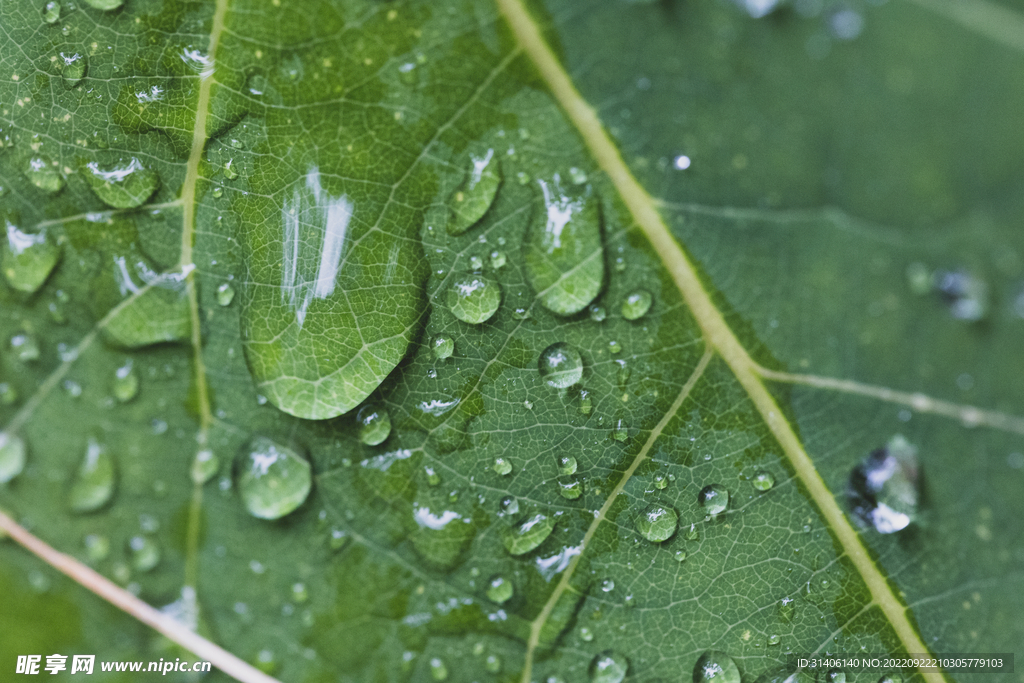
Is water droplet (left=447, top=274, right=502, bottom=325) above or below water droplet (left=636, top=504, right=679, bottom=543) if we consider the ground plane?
above

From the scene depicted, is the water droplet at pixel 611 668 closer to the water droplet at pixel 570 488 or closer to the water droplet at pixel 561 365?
the water droplet at pixel 570 488

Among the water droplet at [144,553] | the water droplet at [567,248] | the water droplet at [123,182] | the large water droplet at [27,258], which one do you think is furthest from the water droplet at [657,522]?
the large water droplet at [27,258]

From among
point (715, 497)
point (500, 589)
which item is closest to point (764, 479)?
point (715, 497)

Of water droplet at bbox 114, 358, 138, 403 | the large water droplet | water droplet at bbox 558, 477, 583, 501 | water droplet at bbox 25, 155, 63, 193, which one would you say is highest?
water droplet at bbox 25, 155, 63, 193

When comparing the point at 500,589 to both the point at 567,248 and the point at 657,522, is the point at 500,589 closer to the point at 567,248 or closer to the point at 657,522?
the point at 657,522

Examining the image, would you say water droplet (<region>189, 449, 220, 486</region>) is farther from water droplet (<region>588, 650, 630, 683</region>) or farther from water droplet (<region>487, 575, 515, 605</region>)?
water droplet (<region>588, 650, 630, 683</region>)

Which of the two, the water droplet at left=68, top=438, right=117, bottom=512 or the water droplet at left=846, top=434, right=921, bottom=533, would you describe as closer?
the water droplet at left=846, top=434, right=921, bottom=533

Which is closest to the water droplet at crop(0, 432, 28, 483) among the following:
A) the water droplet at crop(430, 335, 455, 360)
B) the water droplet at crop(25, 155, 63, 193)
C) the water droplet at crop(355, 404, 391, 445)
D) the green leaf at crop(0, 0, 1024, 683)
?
the green leaf at crop(0, 0, 1024, 683)

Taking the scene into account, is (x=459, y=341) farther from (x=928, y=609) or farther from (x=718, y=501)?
(x=928, y=609)
